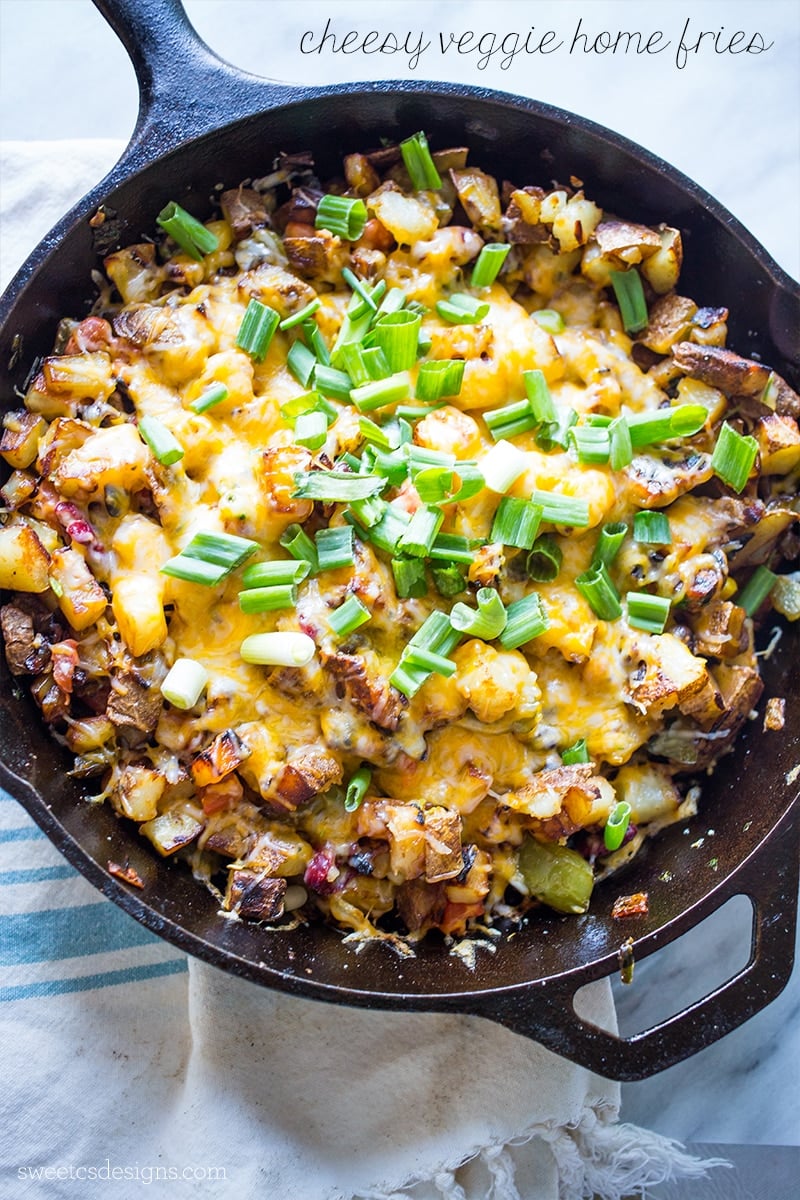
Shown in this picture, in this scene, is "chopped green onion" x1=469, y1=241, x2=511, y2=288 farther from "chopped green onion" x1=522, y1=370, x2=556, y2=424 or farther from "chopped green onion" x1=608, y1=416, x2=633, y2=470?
"chopped green onion" x1=608, y1=416, x2=633, y2=470

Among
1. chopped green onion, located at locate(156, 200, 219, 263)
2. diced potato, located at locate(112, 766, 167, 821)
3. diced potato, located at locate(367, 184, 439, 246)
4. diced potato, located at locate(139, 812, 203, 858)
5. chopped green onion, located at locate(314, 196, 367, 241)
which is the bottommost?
diced potato, located at locate(139, 812, 203, 858)

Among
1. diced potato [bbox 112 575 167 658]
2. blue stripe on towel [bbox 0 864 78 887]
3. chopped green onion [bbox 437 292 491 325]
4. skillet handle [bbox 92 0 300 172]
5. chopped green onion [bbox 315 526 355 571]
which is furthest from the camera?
blue stripe on towel [bbox 0 864 78 887]

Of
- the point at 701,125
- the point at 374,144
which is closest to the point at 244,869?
the point at 374,144

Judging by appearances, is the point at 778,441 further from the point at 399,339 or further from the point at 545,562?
the point at 399,339

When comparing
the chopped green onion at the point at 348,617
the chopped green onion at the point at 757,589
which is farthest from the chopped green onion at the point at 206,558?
the chopped green onion at the point at 757,589

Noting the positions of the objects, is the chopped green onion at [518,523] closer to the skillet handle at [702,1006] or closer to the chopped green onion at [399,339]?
the chopped green onion at [399,339]

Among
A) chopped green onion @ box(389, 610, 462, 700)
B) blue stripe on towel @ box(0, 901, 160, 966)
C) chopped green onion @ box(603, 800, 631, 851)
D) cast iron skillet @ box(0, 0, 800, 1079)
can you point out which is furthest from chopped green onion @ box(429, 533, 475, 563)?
blue stripe on towel @ box(0, 901, 160, 966)
